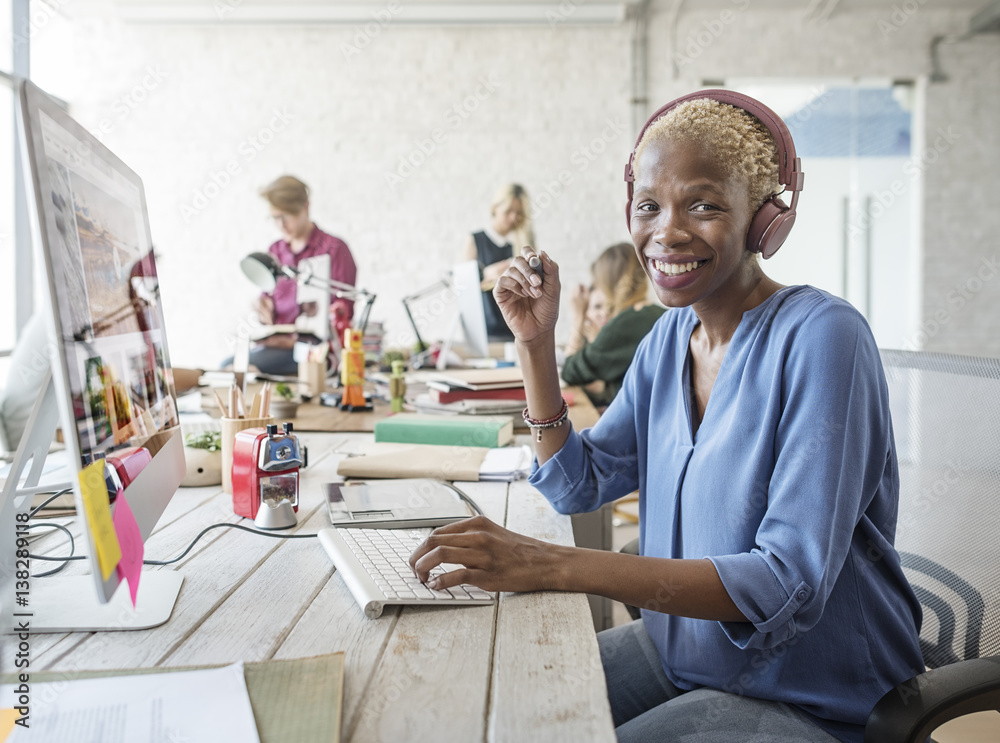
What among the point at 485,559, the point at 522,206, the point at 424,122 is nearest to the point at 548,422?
the point at 485,559

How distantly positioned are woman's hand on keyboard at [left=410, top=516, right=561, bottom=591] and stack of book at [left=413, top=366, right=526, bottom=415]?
1.03 metres

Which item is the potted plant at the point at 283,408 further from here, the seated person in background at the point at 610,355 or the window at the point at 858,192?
the window at the point at 858,192

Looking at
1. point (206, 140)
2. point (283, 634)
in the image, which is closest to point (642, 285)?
point (283, 634)

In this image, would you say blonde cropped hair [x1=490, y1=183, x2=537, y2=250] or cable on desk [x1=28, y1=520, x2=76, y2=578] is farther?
blonde cropped hair [x1=490, y1=183, x2=537, y2=250]

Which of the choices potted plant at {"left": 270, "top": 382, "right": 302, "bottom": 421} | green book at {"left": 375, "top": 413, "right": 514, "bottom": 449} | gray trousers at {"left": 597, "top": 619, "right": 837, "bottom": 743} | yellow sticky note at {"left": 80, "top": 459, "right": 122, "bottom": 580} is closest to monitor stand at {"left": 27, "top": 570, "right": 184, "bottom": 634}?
yellow sticky note at {"left": 80, "top": 459, "right": 122, "bottom": 580}

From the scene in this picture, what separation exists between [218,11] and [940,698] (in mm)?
5940

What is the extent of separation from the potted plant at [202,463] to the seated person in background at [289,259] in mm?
1993

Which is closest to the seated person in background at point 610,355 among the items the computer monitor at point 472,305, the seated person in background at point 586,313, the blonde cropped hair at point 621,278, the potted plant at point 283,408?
the blonde cropped hair at point 621,278

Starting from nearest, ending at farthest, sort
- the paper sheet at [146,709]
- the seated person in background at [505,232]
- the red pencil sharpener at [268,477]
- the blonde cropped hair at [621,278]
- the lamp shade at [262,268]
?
the paper sheet at [146,709] < the red pencil sharpener at [268,477] < the lamp shade at [262,268] < the blonde cropped hair at [621,278] < the seated person in background at [505,232]

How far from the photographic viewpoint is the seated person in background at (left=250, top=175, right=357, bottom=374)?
3326 mm

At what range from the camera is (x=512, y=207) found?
5.13 meters

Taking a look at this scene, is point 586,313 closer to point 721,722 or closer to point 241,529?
point 241,529

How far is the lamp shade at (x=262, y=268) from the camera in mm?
2707

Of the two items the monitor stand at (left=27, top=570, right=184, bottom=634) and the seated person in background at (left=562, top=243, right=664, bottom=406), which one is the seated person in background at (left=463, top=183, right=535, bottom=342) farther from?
the monitor stand at (left=27, top=570, right=184, bottom=634)
